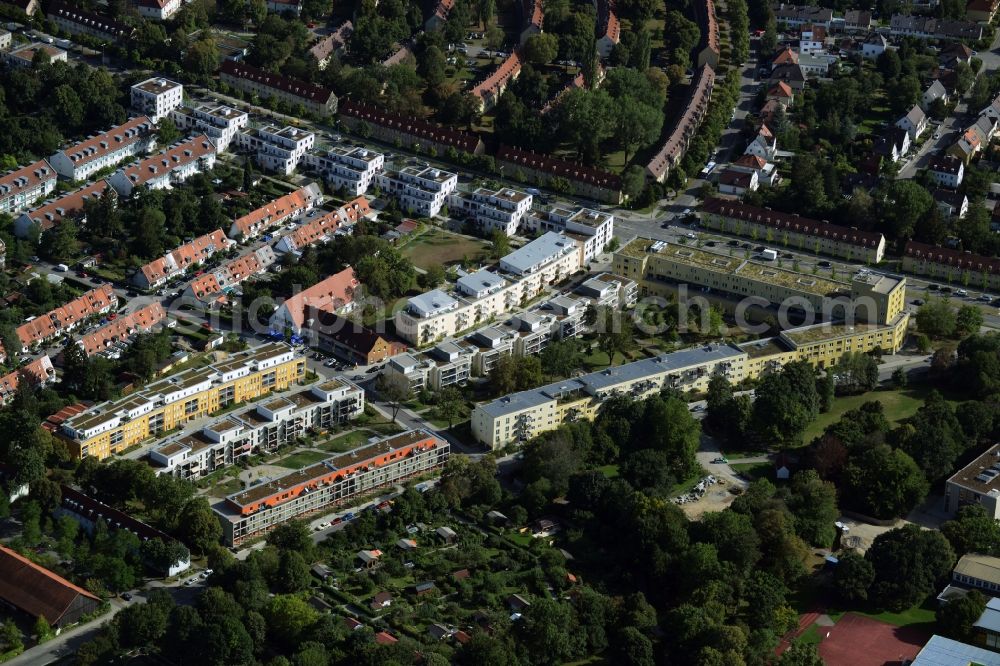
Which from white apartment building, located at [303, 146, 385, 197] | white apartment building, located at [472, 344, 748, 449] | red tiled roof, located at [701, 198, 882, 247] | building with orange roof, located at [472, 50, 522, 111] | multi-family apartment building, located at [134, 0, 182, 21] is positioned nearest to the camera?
white apartment building, located at [472, 344, 748, 449]

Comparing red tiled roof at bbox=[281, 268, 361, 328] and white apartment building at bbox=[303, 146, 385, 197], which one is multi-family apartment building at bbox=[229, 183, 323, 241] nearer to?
white apartment building at bbox=[303, 146, 385, 197]

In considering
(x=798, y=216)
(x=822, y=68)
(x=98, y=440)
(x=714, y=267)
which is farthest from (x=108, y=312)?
(x=822, y=68)

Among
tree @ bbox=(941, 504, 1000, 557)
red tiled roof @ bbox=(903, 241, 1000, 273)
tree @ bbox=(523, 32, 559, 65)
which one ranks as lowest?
tree @ bbox=(941, 504, 1000, 557)

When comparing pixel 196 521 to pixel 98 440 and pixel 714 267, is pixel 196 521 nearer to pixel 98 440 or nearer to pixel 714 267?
pixel 98 440

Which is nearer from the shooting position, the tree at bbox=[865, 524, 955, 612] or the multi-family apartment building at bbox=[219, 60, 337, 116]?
the tree at bbox=[865, 524, 955, 612]

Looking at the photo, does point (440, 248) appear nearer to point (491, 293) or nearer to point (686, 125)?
point (491, 293)

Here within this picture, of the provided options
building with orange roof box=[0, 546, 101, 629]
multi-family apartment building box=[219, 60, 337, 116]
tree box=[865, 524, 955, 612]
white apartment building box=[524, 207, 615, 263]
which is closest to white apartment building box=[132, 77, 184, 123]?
multi-family apartment building box=[219, 60, 337, 116]

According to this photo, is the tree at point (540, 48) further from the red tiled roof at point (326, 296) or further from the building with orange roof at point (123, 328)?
the building with orange roof at point (123, 328)
